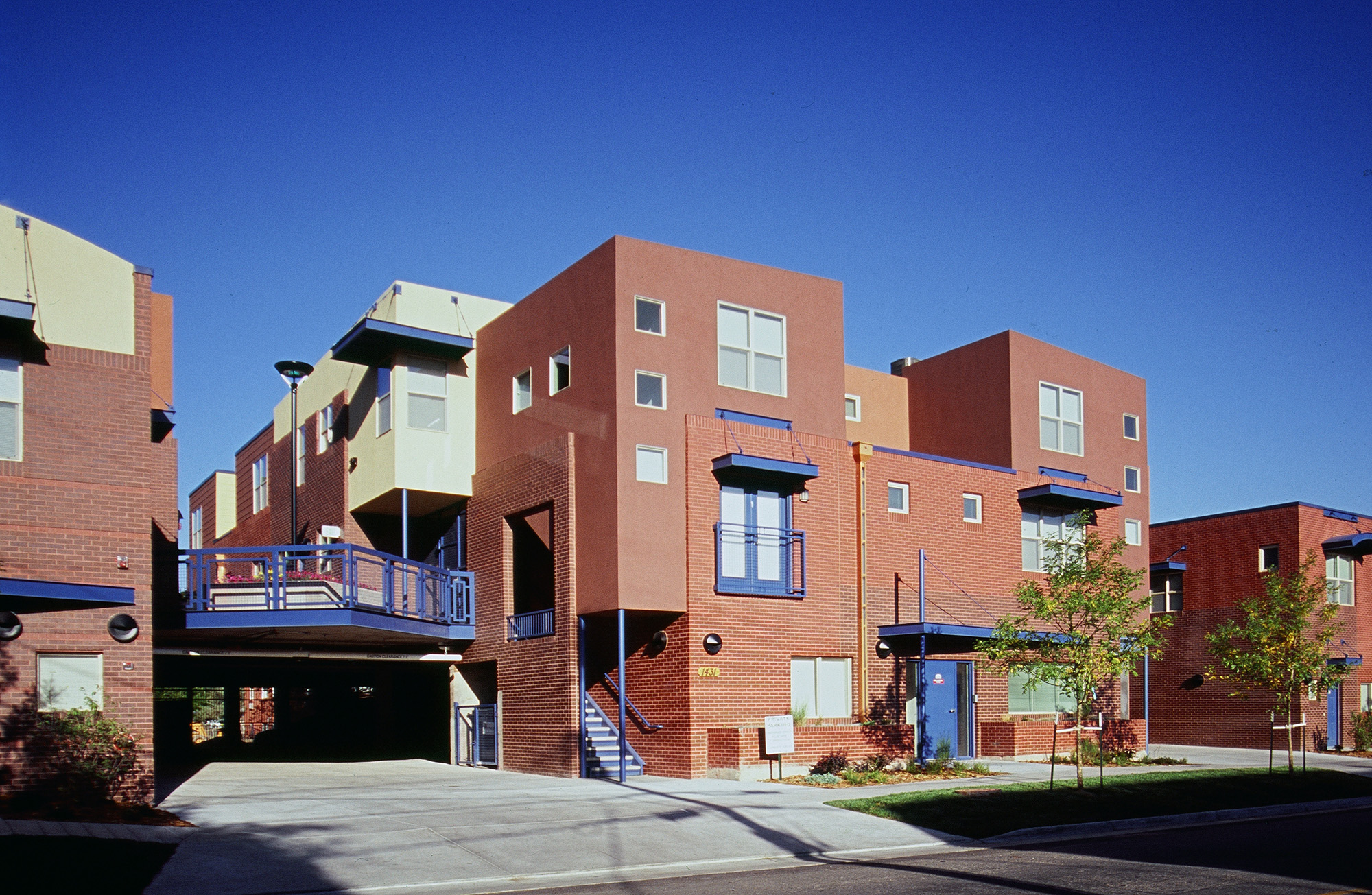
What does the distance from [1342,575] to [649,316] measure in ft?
83.3

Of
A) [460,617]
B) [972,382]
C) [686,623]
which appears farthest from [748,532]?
[972,382]

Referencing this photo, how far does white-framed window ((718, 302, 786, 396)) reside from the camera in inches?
990

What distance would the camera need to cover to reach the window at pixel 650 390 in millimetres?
23500

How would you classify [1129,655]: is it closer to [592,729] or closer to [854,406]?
[592,729]

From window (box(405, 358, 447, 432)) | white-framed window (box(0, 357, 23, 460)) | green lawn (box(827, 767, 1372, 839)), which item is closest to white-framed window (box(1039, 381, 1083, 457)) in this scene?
green lawn (box(827, 767, 1372, 839))

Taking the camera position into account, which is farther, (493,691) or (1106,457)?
(1106,457)

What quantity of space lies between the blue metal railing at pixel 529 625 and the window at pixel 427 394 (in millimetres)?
4894

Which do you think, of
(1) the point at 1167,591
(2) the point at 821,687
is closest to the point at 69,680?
(2) the point at 821,687

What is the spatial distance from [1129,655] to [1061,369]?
12971 millimetres

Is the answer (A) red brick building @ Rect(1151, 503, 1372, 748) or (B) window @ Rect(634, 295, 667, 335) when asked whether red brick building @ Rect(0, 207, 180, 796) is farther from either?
(A) red brick building @ Rect(1151, 503, 1372, 748)

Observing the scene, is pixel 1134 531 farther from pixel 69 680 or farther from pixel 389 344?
pixel 69 680

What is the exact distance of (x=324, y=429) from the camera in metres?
32.4

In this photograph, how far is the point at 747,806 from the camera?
17.9m

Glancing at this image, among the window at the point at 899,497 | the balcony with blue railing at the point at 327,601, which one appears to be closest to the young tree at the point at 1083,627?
the window at the point at 899,497
